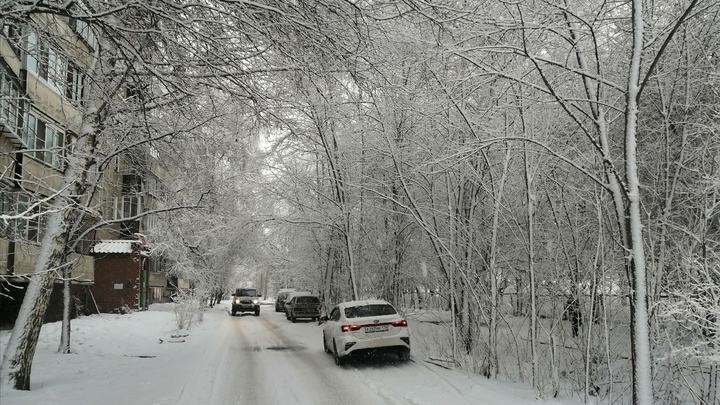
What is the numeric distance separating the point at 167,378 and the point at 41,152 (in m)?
12.3

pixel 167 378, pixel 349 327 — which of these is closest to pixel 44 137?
pixel 167 378

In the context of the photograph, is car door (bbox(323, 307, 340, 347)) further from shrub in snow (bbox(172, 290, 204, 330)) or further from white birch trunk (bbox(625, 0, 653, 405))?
shrub in snow (bbox(172, 290, 204, 330))

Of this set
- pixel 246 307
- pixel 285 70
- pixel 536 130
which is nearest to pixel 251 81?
pixel 285 70

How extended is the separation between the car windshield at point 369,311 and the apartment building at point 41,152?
5576mm

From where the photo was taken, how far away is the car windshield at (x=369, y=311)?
41.4 ft

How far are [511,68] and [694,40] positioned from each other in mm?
2838

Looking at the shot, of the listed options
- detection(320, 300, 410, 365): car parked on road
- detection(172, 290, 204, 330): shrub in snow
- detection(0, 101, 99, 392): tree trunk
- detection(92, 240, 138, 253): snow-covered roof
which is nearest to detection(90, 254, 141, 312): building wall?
detection(92, 240, 138, 253): snow-covered roof

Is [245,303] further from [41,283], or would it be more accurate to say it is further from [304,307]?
[41,283]

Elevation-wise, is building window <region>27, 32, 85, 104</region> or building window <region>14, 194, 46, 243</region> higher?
building window <region>27, 32, 85, 104</region>

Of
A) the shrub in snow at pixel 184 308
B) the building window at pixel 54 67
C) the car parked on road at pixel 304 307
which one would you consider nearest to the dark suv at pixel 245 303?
the car parked on road at pixel 304 307

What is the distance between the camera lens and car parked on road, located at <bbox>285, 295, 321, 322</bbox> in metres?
31.9

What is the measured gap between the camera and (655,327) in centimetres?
737

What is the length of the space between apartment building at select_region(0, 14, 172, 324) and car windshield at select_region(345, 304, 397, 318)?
220 inches

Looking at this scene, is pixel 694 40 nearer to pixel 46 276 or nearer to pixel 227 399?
pixel 227 399
